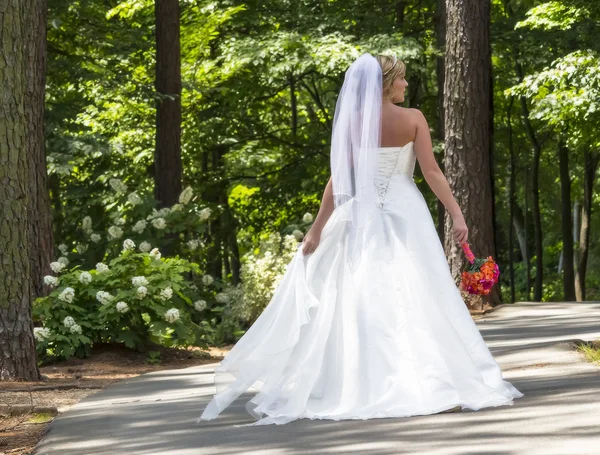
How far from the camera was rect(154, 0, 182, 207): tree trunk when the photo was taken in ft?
61.3

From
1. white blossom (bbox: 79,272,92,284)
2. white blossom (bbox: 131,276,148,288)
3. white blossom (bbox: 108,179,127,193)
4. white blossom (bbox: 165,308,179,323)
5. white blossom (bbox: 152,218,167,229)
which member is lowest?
white blossom (bbox: 165,308,179,323)

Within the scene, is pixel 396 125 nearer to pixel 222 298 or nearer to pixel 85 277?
pixel 85 277

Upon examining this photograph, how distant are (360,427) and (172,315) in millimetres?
5992

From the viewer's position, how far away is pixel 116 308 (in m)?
11.8

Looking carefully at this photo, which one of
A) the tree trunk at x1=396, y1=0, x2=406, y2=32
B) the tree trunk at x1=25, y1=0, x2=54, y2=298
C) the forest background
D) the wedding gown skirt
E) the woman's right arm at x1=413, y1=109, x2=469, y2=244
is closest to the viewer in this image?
the wedding gown skirt

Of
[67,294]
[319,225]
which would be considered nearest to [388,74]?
[319,225]

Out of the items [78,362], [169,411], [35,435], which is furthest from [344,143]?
[78,362]

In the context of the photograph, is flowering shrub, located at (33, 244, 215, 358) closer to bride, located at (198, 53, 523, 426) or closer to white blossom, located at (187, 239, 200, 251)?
white blossom, located at (187, 239, 200, 251)

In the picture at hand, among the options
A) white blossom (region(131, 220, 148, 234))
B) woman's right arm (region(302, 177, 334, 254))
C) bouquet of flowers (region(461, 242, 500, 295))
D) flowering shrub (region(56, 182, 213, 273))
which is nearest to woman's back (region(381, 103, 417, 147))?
woman's right arm (region(302, 177, 334, 254))

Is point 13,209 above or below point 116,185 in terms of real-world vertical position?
below

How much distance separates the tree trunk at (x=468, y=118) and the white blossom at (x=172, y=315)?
515 cm

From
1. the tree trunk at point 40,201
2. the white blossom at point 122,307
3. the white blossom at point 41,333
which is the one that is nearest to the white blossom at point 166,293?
the white blossom at point 122,307

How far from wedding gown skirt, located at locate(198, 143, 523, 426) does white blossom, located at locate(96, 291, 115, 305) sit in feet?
Result: 16.3

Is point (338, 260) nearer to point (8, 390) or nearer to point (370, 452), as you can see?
point (370, 452)
